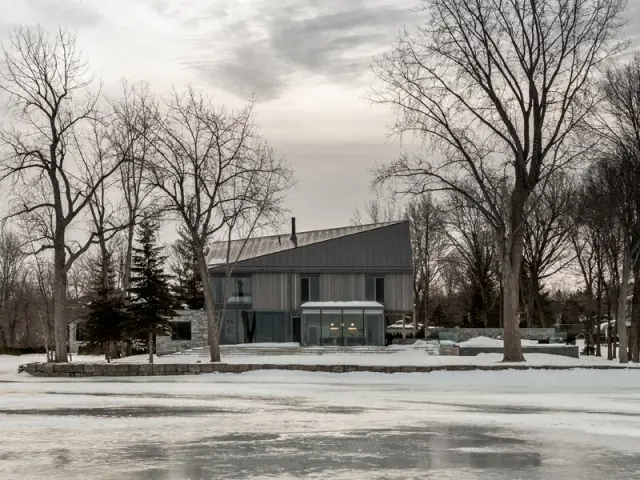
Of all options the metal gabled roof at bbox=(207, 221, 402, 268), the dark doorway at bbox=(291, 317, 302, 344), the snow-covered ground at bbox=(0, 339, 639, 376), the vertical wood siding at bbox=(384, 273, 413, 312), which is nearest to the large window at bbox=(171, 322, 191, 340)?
the metal gabled roof at bbox=(207, 221, 402, 268)

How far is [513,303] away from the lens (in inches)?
1414

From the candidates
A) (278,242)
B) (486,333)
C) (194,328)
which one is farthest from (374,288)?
(194,328)

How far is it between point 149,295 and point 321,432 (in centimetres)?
3194

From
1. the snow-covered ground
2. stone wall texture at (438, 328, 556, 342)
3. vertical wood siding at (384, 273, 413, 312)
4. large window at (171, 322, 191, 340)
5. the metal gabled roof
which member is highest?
the metal gabled roof

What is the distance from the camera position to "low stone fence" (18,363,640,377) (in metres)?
32.5

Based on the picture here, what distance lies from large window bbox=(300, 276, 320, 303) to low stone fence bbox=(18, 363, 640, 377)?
23840 millimetres

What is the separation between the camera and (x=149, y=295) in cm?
4538

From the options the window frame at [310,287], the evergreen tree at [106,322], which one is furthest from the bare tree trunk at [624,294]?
the evergreen tree at [106,322]

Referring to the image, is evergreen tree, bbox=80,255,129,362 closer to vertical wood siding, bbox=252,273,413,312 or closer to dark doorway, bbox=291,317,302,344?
vertical wood siding, bbox=252,273,413,312

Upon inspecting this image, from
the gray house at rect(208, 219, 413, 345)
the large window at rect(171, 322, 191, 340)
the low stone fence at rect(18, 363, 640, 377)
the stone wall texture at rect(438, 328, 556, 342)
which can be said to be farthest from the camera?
the gray house at rect(208, 219, 413, 345)

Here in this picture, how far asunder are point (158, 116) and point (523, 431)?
95.8ft

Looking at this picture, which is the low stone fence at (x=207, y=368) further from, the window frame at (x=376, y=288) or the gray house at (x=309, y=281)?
the window frame at (x=376, y=288)

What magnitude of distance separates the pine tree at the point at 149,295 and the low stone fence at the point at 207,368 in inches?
335

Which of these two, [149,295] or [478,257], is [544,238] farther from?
[149,295]
